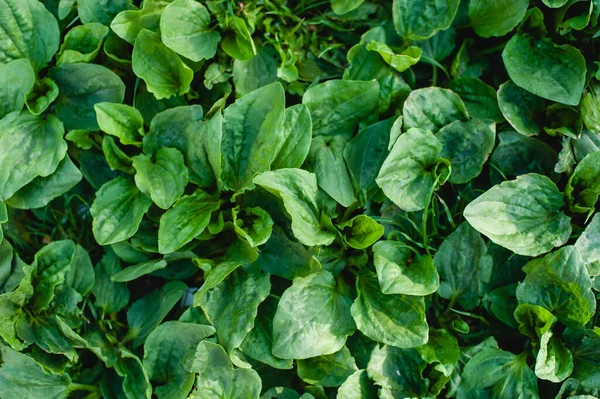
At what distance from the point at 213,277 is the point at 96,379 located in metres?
0.60

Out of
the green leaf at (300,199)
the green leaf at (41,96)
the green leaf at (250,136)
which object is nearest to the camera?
the green leaf at (300,199)

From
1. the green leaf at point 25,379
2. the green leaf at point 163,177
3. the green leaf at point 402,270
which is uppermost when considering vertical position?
the green leaf at point 163,177

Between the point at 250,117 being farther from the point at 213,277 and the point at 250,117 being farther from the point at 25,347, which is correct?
the point at 25,347

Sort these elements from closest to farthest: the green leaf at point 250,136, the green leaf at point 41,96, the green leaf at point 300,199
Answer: the green leaf at point 300,199 < the green leaf at point 250,136 < the green leaf at point 41,96

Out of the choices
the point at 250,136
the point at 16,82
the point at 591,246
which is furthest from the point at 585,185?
the point at 16,82

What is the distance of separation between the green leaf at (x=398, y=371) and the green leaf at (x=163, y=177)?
32.3 inches

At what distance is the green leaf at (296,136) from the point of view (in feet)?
6.81

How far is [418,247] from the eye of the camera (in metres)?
2.19

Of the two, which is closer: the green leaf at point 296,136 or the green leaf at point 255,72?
the green leaf at point 296,136

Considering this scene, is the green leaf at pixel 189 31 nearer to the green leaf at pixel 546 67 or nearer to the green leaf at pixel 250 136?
the green leaf at pixel 250 136

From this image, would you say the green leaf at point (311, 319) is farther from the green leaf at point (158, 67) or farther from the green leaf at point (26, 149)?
the green leaf at point (26, 149)

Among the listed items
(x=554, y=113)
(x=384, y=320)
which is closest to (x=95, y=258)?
(x=384, y=320)

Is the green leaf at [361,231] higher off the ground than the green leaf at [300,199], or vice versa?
the green leaf at [300,199]

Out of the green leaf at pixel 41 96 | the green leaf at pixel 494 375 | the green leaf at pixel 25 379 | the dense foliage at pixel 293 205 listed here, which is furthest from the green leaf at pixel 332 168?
the green leaf at pixel 25 379
